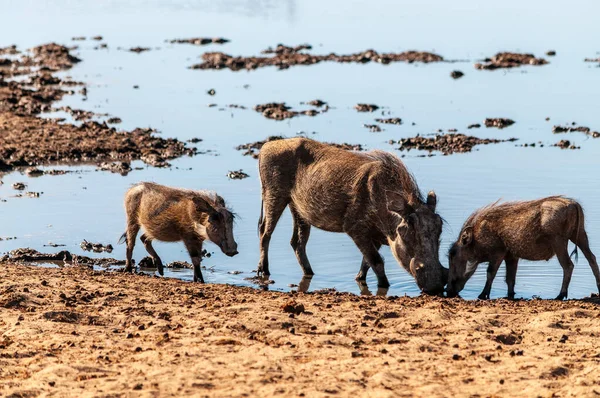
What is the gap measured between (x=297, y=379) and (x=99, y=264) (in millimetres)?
5066

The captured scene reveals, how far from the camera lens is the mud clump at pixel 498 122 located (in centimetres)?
1912

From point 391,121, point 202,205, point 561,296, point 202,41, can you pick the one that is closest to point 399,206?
point 561,296

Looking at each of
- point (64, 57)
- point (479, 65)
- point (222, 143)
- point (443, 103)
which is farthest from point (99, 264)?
point (64, 57)

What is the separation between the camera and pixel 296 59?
100 feet

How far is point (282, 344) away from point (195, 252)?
339 cm

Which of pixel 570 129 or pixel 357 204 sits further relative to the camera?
pixel 570 129

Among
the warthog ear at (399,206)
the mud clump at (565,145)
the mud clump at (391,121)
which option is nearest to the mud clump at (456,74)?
the mud clump at (391,121)

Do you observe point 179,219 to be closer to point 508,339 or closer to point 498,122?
point 508,339

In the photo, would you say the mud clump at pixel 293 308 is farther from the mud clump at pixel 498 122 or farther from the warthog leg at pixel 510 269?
the mud clump at pixel 498 122

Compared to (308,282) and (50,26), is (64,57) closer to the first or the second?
(50,26)

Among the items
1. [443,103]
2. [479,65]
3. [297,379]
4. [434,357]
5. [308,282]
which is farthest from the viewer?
[479,65]

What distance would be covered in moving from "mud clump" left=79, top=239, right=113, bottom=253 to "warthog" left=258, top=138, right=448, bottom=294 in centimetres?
157

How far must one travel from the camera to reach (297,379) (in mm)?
6273

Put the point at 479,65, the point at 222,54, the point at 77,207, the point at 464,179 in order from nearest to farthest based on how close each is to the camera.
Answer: the point at 77,207
the point at 464,179
the point at 479,65
the point at 222,54
